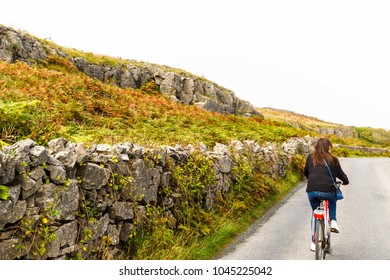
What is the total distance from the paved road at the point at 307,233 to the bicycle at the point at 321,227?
23.8 inches

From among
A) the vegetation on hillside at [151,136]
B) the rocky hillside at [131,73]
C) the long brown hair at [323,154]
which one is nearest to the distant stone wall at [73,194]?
the vegetation on hillside at [151,136]

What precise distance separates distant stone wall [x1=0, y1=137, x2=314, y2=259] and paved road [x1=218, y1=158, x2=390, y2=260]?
2.19m

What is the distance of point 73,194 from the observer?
5.46 m

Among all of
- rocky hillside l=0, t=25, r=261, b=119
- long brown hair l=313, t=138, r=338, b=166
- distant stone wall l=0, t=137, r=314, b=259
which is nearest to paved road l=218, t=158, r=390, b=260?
long brown hair l=313, t=138, r=338, b=166

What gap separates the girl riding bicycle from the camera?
22.5ft

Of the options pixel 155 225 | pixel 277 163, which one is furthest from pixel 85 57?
pixel 155 225

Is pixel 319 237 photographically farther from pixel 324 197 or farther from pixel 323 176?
pixel 323 176

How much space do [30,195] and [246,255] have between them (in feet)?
15.2

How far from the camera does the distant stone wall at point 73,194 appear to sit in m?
4.67

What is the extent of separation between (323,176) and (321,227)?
95cm

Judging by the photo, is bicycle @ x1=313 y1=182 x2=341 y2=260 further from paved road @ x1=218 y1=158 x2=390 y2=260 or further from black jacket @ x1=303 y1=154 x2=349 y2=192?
paved road @ x1=218 y1=158 x2=390 y2=260

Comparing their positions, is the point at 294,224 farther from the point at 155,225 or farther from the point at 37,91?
the point at 37,91

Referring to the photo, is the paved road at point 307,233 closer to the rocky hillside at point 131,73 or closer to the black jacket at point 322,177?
the black jacket at point 322,177
